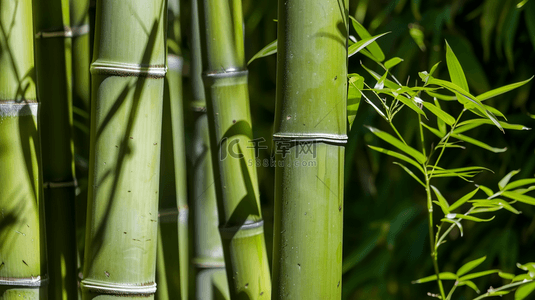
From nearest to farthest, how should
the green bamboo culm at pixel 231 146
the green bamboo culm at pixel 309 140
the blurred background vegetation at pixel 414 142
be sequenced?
the green bamboo culm at pixel 309 140 → the green bamboo culm at pixel 231 146 → the blurred background vegetation at pixel 414 142

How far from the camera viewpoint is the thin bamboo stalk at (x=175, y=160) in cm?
65

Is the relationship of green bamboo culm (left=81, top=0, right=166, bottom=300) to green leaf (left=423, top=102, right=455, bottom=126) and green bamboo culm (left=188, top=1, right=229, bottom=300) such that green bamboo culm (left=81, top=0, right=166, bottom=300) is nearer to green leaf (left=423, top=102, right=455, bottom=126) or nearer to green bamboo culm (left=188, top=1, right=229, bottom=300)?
green bamboo culm (left=188, top=1, right=229, bottom=300)

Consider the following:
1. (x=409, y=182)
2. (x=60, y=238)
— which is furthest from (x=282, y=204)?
(x=409, y=182)

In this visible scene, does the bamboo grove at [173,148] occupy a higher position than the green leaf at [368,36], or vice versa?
the green leaf at [368,36]

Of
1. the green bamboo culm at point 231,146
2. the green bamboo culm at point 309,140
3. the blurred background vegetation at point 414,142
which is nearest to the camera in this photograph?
the green bamboo culm at point 309,140

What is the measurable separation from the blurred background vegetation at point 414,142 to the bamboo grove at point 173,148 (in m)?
0.31

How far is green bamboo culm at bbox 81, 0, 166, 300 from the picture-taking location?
1.60 feet

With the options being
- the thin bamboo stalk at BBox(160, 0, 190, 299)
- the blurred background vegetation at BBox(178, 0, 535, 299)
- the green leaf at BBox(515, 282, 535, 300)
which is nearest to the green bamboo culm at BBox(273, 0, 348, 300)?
the thin bamboo stalk at BBox(160, 0, 190, 299)

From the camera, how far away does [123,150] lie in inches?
19.4

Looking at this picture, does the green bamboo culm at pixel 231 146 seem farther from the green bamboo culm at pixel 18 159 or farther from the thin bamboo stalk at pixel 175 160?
the green bamboo culm at pixel 18 159

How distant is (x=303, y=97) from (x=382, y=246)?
25.8 inches

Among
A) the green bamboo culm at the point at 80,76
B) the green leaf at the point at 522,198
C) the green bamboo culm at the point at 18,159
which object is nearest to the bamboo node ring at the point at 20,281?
the green bamboo culm at the point at 18,159

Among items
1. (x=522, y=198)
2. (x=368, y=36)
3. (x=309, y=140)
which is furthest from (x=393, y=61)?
(x=522, y=198)

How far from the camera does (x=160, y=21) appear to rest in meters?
0.50
